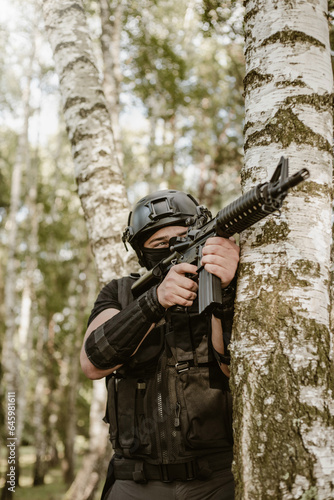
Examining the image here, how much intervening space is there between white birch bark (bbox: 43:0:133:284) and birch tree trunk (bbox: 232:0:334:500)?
1.85 meters

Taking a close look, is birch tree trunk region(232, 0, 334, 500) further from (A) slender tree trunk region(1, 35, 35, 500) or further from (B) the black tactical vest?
(A) slender tree trunk region(1, 35, 35, 500)

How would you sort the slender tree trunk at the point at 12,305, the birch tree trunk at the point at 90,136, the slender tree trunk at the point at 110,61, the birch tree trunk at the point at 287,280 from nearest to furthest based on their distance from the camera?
the birch tree trunk at the point at 287,280 → the birch tree trunk at the point at 90,136 → the slender tree trunk at the point at 110,61 → the slender tree trunk at the point at 12,305

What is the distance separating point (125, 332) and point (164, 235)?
778mm

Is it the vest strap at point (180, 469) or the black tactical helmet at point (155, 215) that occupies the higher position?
the black tactical helmet at point (155, 215)

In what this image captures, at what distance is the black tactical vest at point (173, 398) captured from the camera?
7.97 feet

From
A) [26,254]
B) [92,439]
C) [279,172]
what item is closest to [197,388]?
[279,172]

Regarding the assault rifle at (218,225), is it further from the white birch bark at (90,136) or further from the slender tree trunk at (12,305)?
the slender tree trunk at (12,305)

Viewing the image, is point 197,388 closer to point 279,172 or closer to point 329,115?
point 279,172

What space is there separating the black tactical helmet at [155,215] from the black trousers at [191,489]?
1.38 metres

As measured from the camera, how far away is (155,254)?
3.03 metres

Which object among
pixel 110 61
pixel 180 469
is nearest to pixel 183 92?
pixel 110 61

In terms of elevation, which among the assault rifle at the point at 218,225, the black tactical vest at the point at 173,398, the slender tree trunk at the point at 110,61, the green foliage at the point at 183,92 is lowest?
the black tactical vest at the point at 173,398

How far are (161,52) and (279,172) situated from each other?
42.5ft

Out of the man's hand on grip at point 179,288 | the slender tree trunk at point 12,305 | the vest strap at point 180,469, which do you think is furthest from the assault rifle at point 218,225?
the slender tree trunk at point 12,305
